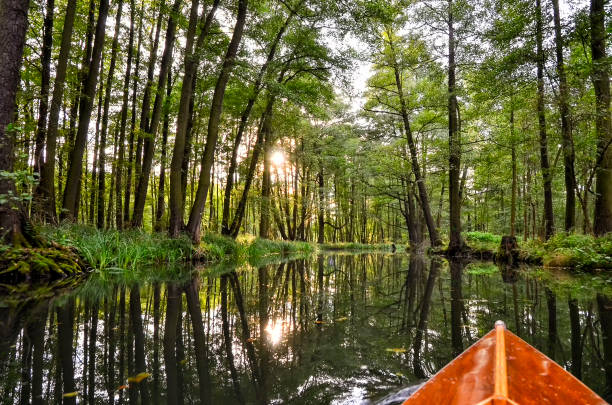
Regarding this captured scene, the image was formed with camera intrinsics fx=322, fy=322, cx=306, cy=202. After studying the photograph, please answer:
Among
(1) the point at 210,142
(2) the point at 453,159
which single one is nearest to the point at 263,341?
(1) the point at 210,142

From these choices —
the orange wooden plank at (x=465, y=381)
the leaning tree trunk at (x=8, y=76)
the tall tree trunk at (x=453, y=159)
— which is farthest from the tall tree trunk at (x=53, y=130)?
the tall tree trunk at (x=453, y=159)

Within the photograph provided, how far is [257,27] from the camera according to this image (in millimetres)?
11844

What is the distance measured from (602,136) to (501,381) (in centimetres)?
992

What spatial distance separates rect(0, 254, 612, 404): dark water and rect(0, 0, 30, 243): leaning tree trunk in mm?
1962

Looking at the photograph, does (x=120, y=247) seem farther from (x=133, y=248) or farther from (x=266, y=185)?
(x=266, y=185)

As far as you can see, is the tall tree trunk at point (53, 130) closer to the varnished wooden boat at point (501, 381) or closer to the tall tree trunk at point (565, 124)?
the varnished wooden boat at point (501, 381)

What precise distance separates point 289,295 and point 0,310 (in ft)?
9.71

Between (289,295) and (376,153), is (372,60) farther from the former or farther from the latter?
(289,295)

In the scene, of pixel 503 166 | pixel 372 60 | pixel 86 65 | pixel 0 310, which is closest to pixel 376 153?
pixel 372 60

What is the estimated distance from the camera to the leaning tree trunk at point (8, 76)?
4504 mm

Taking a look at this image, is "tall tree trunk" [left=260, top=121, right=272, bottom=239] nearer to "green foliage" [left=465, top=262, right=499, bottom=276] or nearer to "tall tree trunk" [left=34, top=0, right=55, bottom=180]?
"tall tree trunk" [left=34, top=0, right=55, bottom=180]

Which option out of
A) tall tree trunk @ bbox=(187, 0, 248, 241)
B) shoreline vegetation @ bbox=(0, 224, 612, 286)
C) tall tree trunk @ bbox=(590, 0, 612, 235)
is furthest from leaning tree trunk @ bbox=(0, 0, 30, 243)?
tall tree trunk @ bbox=(590, 0, 612, 235)

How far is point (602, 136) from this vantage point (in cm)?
772

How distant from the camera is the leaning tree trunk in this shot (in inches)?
177
